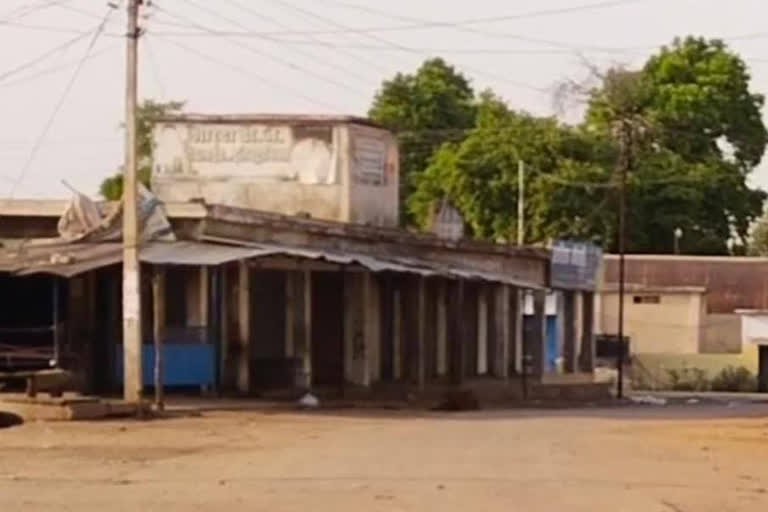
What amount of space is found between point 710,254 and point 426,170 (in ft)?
41.0

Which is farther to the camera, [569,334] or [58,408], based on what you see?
[569,334]

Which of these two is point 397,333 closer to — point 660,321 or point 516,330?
point 516,330

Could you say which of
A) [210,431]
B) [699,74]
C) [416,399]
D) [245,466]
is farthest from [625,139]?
[245,466]

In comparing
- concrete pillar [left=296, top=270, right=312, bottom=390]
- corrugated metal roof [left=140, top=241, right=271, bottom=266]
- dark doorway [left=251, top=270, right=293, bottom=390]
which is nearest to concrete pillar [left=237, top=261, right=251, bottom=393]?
dark doorway [left=251, top=270, right=293, bottom=390]

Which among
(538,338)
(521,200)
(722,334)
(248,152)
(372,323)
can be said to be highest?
(248,152)

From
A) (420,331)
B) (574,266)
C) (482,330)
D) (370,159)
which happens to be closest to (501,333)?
(482,330)

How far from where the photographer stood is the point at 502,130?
77812mm

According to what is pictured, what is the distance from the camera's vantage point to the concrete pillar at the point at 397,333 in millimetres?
42156

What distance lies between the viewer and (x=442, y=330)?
44.9 meters

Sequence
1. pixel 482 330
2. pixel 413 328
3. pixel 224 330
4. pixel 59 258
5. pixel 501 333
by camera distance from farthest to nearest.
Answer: pixel 501 333
pixel 482 330
pixel 413 328
pixel 224 330
pixel 59 258

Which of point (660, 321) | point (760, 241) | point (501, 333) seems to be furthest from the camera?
point (760, 241)

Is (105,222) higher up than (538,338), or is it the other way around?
(105,222)

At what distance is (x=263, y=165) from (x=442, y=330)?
5723 mm

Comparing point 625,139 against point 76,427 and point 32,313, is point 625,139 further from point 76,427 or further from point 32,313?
point 76,427
